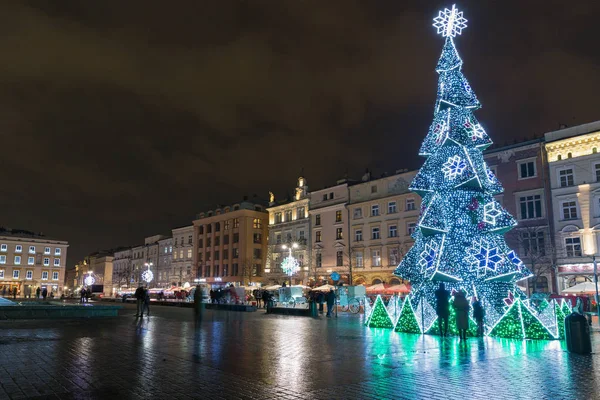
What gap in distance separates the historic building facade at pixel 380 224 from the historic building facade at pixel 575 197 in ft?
44.5

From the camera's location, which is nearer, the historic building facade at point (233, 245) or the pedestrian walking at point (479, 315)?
the pedestrian walking at point (479, 315)

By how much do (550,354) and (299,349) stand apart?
20.5ft

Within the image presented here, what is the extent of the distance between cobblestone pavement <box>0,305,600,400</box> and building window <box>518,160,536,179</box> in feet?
105

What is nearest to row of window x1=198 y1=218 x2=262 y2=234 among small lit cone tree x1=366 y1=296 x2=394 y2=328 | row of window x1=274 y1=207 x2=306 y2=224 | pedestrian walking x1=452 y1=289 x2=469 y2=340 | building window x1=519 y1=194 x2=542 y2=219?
row of window x1=274 y1=207 x2=306 y2=224

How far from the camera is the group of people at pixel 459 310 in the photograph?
50.1ft

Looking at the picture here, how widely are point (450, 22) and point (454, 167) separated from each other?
6.77 m

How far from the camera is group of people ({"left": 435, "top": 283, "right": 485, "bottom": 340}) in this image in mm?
15273

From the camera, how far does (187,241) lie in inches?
3676

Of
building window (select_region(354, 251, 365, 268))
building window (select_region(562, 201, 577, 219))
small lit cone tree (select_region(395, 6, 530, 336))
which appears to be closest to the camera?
small lit cone tree (select_region(395, 6, 530, 336))

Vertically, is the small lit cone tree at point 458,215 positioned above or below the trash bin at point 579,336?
above

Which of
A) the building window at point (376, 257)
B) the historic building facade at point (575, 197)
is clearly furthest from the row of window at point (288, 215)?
the historic building facade at point (575, 197)

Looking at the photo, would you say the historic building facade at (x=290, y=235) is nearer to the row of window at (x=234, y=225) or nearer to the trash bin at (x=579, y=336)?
the row of window at (x=234, y=225)

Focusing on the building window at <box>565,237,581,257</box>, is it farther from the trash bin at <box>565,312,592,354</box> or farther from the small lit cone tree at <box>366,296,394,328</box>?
the trash bin at <box>565,312,592,354</box>

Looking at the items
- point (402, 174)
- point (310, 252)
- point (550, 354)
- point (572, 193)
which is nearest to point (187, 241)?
point (310, 252)
